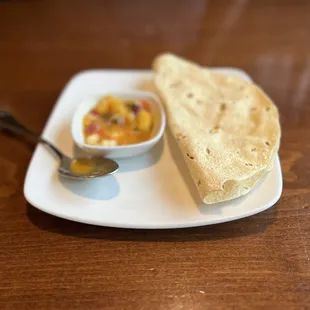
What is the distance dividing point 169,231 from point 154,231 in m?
0.04

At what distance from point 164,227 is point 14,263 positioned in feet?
1.14

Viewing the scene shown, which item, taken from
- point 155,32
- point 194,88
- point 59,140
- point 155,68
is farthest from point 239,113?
point 155,32

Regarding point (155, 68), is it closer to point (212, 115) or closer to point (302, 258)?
point (212, 115)

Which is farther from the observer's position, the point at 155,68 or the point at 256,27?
the point at 256,27

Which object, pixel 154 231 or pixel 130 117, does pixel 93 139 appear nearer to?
pixel 130 117

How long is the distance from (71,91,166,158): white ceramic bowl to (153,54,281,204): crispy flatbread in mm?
33

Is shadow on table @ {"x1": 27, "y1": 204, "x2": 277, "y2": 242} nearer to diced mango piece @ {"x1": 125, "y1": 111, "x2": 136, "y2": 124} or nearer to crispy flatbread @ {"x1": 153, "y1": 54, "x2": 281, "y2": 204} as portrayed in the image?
crispy flatbread @ {"x1": 153, "y1": 54, "x2": 281, "y2": 204}

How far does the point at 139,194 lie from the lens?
44.4 inches

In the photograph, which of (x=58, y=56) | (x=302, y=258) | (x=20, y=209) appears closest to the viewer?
(x=302, y=258)

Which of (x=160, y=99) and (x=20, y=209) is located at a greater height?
(x=160, y=99)

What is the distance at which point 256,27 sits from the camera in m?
1.94

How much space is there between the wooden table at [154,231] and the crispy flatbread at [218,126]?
0.36 feet

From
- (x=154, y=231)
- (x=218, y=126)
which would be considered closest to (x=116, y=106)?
(x=218, y=126)

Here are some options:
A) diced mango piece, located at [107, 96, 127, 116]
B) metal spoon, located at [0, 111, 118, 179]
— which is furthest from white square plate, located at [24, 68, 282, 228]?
diced mango piece, located at [107, 96, 127, 116]
